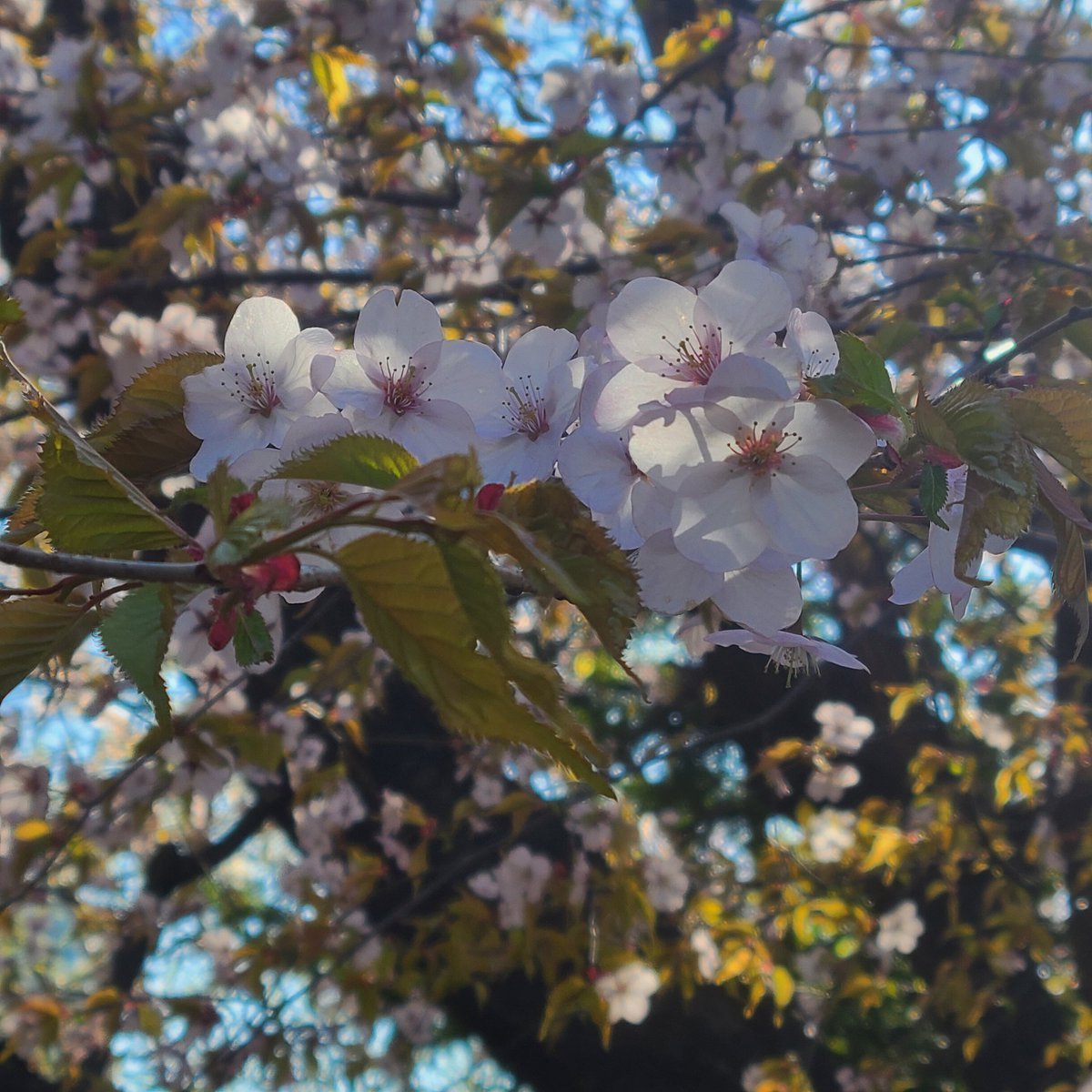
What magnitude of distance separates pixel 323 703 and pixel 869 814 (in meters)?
1.39

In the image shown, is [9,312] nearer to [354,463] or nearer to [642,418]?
[354,463]

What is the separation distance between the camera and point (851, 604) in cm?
254

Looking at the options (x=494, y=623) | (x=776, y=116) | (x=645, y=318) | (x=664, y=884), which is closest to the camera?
(x=494, y=623)

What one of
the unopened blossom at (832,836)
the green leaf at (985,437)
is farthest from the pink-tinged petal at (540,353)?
the unopened blossom at (832,836)

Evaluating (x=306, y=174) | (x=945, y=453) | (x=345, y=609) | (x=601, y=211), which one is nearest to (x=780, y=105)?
(x=601, y=211)

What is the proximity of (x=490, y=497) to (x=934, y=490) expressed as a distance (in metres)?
0.24

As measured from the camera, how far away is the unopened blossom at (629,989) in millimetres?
1919

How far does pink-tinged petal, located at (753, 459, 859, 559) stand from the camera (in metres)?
0.54

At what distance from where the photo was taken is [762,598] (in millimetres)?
581

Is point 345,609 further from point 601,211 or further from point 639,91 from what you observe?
point 639,91

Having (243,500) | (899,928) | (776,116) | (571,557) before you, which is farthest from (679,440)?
(899,928)

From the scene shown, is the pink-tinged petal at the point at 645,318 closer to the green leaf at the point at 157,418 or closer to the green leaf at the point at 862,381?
the green leaf at the point at 862,381

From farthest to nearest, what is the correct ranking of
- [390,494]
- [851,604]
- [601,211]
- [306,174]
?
1. [851,604]
2. [306,174]
3. [601,211]
4. [390,494]

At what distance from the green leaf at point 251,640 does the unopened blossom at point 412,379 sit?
147mm
